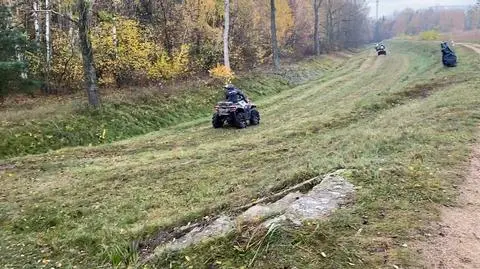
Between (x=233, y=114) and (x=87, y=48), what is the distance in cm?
666

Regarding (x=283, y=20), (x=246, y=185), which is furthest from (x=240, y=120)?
(x=283, y=20)

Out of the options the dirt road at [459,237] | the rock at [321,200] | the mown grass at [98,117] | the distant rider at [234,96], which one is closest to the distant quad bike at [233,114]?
the distant rider at [234,96]

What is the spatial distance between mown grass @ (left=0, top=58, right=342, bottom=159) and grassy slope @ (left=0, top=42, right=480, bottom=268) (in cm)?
196

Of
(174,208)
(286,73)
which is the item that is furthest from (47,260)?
(286,73)

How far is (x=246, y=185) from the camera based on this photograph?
29.0 ft

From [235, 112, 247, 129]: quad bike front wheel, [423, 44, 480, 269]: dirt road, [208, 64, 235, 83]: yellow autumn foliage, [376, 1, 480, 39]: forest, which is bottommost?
[423, 44, 480, 269]: dirt road

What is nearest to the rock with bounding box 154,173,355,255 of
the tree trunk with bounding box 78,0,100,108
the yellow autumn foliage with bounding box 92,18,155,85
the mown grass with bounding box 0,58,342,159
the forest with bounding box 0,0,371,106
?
the mown grass with bounding box 0,58,342,159

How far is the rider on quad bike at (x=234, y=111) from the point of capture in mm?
16125

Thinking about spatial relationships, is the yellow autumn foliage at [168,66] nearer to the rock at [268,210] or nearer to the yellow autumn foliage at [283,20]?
the rock at [268,210]

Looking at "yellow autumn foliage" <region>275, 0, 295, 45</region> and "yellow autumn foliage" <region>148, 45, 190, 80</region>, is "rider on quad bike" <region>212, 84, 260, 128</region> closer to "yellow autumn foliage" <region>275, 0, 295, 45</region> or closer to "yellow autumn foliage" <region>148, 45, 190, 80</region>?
"yellow autumn foliage" <region>148, 45, 190, 80</region>

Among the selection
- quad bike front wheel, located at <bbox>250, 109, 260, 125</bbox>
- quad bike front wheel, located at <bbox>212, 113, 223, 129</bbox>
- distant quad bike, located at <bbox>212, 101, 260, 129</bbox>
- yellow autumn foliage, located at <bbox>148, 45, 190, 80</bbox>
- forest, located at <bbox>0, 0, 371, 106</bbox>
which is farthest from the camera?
yellow autumn foliage, located at <bbox>148, 45, 190, 80</bbox>

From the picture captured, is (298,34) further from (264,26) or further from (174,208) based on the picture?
(174,208)

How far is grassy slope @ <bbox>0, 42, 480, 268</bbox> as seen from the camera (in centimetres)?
575

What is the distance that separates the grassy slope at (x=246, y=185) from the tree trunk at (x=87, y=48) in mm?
3673
